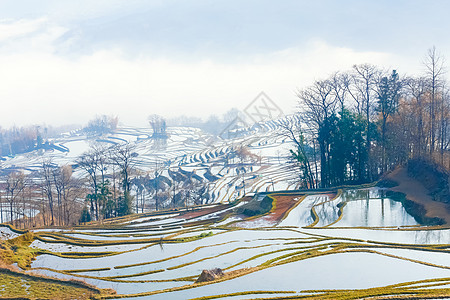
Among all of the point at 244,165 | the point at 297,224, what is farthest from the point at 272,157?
the point at 297,224

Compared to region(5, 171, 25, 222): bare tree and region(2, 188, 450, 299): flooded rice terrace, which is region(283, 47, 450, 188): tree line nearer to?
region(2, 188, 450, 299): flooded rice terrace

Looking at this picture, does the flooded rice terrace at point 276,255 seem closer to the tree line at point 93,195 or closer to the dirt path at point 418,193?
the dirt path at point 418,193

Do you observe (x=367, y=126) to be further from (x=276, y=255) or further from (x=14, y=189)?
(x=14, y=189)

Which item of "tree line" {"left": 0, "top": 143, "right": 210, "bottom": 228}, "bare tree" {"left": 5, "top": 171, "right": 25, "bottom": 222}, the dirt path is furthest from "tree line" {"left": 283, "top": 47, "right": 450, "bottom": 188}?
"bare tree" {"left": 5, "top": 171, "right": 25, "bottom": 222}

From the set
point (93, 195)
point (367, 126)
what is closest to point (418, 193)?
point (367, 126)

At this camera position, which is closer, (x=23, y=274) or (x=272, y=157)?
(x=23, y=274)

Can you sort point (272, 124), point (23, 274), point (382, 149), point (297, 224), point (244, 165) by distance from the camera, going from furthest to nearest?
point (272, 124) → point (244, 165) → point (382, 149) → point (297, 224) → point (23, 274)

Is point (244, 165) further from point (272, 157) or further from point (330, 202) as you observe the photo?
point (330, 202)
